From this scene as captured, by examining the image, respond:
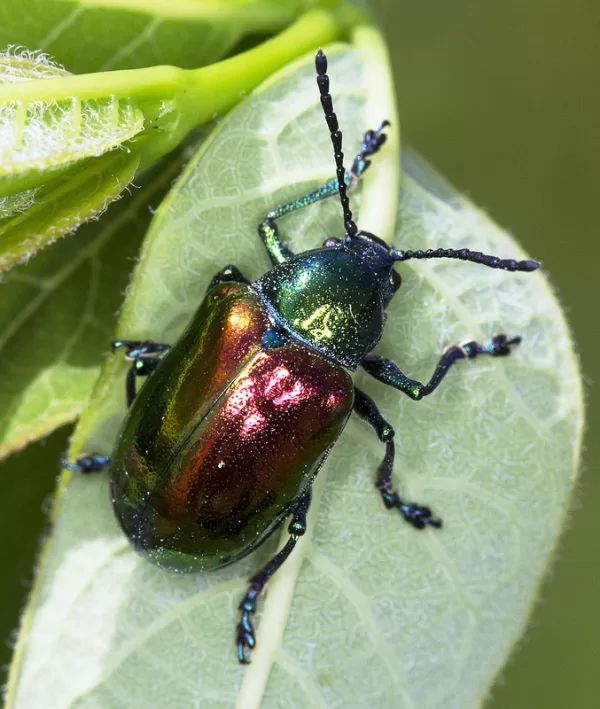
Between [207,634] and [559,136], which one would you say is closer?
[207,634]

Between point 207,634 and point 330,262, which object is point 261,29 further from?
point 207,634

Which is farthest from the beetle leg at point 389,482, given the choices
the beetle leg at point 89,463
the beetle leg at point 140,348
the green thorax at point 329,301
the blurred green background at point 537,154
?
the blurred green background at point 537,154

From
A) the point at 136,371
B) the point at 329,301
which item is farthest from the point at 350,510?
the point at 136,371

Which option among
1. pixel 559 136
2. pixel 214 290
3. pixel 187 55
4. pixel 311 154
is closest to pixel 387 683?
pixel 214 290

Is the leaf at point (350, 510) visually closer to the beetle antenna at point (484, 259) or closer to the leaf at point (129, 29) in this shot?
the beetle antenna at point (484, 259)

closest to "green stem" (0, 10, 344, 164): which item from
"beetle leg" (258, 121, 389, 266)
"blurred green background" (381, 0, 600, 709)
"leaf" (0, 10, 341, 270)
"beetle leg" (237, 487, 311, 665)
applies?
"leaf" (0, 10, 341, 270)

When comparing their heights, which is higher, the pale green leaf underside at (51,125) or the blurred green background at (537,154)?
the pale green leaf underside at (51,125)
